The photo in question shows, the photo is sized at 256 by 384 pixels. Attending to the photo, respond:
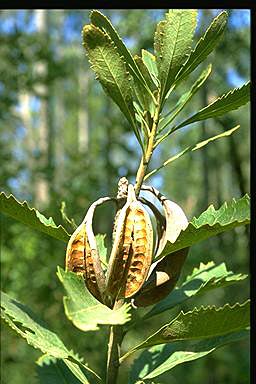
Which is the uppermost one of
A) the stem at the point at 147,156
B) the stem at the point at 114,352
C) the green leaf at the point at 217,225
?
the stem at the point at 147,156

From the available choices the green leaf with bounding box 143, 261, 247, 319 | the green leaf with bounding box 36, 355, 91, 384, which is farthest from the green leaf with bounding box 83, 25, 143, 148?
the green leaf with bounding box 36, 355, 91, 384

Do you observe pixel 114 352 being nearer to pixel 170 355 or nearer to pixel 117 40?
pixel 170 355

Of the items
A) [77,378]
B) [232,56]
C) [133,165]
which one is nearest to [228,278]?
[77,378]

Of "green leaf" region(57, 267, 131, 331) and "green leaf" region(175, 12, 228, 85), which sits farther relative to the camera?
"green leaf" region(175, 12, 228, 85)

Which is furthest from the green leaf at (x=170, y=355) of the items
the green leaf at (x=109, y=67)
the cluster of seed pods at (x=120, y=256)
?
the green leaf at (x=109, y=67)

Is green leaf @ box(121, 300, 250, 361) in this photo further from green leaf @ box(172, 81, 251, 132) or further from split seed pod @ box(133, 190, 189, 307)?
green leaf @ box(172, 81, 251, 132)

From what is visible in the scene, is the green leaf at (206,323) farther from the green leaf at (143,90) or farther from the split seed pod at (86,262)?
the green leaf at (143,90)

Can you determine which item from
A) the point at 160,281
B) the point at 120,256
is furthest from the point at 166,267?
the point at 120,256

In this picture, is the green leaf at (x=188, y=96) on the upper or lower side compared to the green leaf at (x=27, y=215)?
upper

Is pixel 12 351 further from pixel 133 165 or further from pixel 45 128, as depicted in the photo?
pixel 45 128
